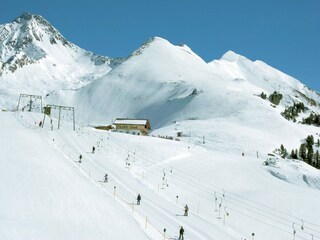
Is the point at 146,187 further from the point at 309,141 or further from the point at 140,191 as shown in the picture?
the point at 309,141

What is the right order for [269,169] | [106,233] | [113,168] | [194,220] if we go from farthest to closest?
1. [269,169]
2. [113,168]
3. [194,220]
4. [106,233]

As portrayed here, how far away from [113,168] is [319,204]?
2674 cm

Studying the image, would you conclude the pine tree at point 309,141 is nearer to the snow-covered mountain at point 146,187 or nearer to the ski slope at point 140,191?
the snow-covered mountain at point 146,187

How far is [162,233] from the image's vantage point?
119ft

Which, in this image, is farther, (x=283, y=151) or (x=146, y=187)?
(x=283, y=151)

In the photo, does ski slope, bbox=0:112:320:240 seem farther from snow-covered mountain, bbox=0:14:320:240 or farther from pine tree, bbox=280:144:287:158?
pine tree, bbox=280:144:287:158

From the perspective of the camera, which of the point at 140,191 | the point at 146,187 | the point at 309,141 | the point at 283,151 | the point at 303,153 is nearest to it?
the point at 140,191

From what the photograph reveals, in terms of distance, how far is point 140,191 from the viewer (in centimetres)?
5091

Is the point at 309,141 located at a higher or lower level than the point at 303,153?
higher

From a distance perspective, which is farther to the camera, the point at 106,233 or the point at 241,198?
the point at 241,198

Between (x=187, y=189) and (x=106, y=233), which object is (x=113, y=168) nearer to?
(x=187, y=189)

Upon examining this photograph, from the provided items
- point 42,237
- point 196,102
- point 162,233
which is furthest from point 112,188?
point 196,102

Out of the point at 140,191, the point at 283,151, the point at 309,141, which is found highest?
the point at 309,141

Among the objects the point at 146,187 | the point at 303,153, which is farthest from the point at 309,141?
the point at 146,187
